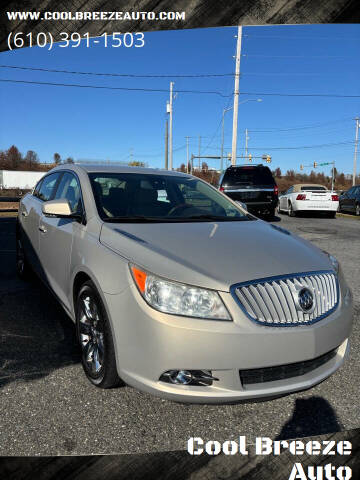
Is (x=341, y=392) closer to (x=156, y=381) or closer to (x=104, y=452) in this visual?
(x=156, y=381)

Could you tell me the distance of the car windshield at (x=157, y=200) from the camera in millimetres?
3096

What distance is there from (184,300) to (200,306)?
9 cm

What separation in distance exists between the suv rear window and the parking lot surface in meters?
9.24

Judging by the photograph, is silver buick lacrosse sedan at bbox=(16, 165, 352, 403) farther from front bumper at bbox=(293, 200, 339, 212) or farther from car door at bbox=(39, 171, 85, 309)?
front bumper at bbox=(293, 200, 339, 212)

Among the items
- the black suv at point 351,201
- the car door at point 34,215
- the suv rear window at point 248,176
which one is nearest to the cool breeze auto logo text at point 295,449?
the car door at point 34,215

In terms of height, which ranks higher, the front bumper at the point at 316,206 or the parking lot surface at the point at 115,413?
the front bumper at the point at 316,206

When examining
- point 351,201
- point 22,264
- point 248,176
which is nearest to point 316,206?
point 351,201

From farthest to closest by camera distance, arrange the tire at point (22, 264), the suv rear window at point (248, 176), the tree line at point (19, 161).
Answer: the tree line at point (19, 161)
the suv rear window at point (248, 176)
the tire at point (22, 264)

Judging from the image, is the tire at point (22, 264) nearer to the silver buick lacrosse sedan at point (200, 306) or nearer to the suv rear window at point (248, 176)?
the silver buick lacrosse sedan at point (200, 306)

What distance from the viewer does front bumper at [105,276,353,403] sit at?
1.94 meters

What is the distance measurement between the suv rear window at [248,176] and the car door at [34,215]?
7.90 m

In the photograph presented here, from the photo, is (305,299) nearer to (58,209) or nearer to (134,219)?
(134,219)

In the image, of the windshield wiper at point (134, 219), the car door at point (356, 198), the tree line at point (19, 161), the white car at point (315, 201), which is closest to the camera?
the windshield wiper at point (134, 219)

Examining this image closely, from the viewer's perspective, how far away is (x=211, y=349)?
1.94 metres
